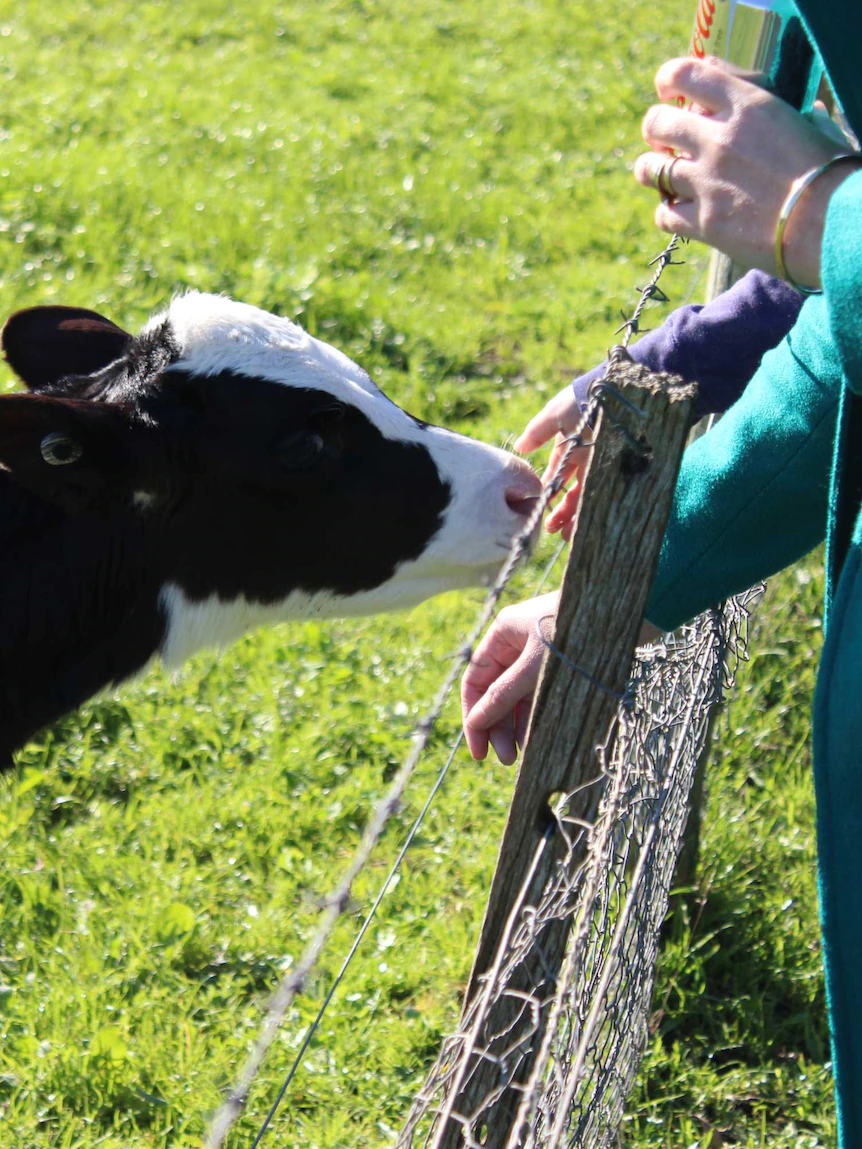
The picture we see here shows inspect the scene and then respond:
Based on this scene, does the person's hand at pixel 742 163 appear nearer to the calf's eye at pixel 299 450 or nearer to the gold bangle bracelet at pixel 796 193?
the gold bangle bracelet at pixel 796 193

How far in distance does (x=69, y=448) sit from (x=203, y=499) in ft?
1.06

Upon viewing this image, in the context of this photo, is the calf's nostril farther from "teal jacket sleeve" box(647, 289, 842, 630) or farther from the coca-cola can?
the coca-cola can

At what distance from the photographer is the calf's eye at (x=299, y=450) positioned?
248 centimetres

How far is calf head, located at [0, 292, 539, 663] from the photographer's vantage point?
2426 millimetres

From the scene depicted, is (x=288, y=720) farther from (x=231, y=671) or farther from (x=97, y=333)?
(x=97, y=333)

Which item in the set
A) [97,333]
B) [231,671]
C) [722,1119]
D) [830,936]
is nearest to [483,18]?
[231,671]

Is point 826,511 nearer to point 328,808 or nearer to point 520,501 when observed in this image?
point 520,501

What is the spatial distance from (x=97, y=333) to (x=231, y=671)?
1.57 metres

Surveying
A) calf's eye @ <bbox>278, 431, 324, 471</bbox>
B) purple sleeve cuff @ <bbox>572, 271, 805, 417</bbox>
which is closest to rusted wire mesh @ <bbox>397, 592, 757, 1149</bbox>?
purple sleeve cuff @ <bbox>572, 271, 805, 417</bbox>

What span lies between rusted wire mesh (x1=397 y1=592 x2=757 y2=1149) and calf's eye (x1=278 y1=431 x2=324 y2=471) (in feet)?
2.42

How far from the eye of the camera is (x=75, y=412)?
2.21 metres

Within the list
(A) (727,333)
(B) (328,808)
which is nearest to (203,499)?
(A) (727,333)

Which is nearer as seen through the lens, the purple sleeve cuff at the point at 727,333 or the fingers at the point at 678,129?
the fingers at the point at 678,129

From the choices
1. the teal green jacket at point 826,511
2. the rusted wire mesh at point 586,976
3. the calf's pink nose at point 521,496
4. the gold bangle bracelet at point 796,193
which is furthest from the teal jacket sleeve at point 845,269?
the calf's pink nose at point 521,496
